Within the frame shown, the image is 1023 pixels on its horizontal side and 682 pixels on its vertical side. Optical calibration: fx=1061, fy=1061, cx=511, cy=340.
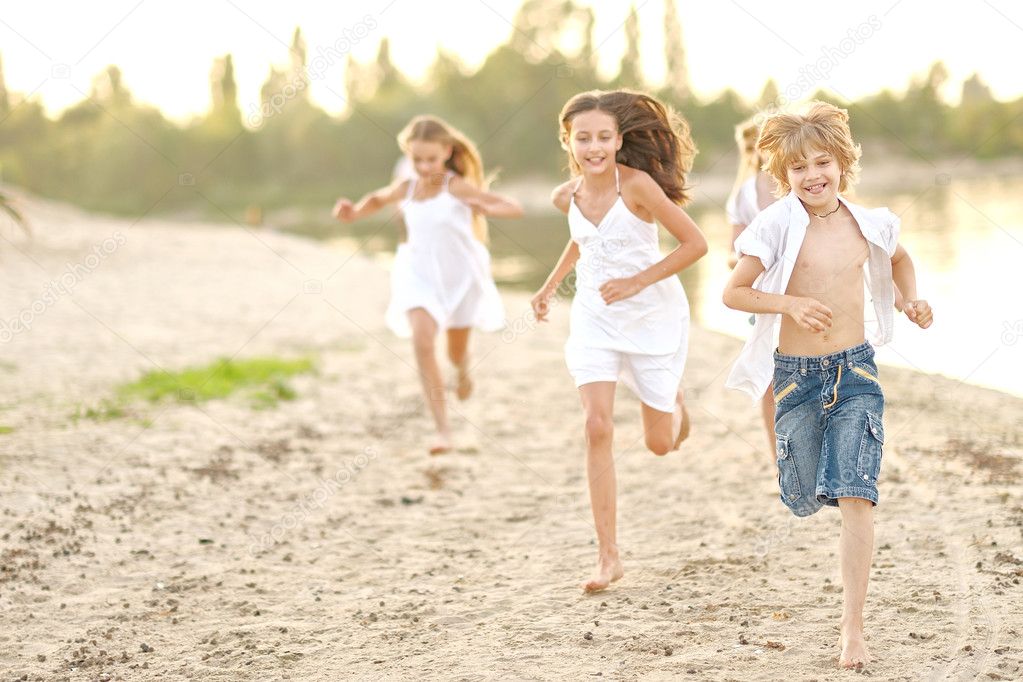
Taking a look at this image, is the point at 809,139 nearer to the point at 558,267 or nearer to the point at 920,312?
the point at 920,312

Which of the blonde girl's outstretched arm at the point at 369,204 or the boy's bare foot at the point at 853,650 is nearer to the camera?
the boy's bare foot at the point at 853,650

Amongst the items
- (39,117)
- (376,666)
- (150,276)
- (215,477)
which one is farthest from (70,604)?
(39,117)

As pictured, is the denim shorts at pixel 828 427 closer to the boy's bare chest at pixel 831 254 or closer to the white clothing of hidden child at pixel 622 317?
the boy's bare chest at pixel 831 254

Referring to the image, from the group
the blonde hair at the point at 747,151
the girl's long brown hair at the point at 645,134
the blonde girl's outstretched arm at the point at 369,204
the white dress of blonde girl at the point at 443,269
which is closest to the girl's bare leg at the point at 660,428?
the girl's long brown hair at the point at 645,134

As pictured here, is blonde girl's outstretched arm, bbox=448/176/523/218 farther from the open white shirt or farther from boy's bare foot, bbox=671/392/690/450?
the open white shirt

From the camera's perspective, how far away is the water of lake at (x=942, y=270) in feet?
33.3

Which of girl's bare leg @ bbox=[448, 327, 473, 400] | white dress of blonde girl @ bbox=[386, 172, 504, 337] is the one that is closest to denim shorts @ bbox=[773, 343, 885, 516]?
white dress of blonde girl @ bbox=[386, 172, 504, 337]

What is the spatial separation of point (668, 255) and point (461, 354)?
322 cm

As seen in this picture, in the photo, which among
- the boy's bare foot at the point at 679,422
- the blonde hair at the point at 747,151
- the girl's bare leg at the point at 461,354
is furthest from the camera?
the girl's bare leg at the point at 461,354

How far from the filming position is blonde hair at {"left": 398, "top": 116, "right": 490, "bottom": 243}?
6.71 metres

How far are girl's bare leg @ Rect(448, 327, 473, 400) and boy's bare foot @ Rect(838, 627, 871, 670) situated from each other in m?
4.19

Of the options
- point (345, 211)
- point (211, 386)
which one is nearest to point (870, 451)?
point (345, 211)

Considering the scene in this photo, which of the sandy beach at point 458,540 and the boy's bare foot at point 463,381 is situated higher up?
the boy's bare foot at point 463,381

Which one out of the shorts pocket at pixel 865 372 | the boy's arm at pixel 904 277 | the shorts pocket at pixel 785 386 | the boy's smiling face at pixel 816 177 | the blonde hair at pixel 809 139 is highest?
the blonde hair at pixel 809 139
